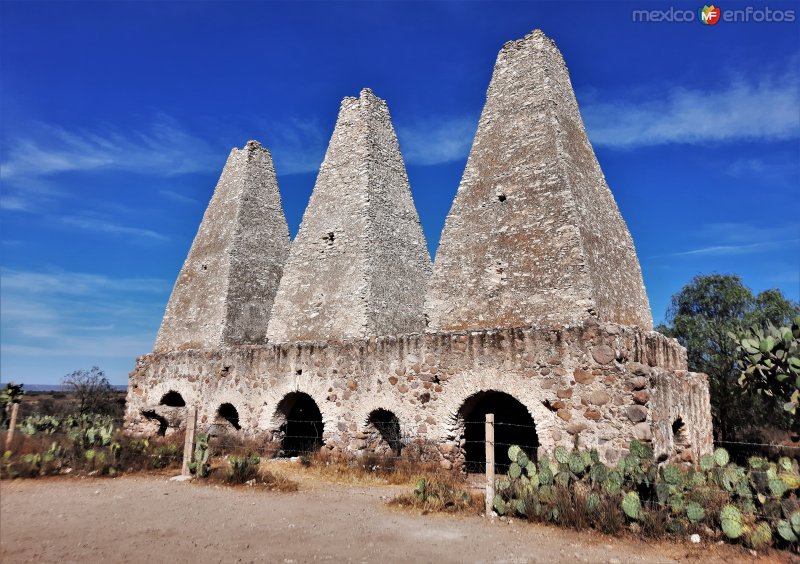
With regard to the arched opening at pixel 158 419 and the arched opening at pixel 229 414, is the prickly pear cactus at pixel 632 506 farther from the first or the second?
the arched opening at pixel 158 419

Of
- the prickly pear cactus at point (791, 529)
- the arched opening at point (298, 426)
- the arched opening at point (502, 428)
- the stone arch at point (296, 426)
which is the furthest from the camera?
the arched opening at point (298, 426)

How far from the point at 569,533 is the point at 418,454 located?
503 centimetres

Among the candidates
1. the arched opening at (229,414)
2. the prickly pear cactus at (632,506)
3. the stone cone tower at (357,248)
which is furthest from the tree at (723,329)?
the arched opening at (229,414)

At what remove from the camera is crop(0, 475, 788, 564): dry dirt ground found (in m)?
4.53

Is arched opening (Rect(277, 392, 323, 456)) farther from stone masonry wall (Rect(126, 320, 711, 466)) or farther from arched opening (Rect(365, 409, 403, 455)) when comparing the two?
arched opening (Rect(365, 409, 403, 455))

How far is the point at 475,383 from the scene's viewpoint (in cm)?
1136

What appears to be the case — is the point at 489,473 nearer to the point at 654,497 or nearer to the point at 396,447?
the point at 654,497

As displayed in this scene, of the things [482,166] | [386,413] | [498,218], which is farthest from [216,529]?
[482,166]

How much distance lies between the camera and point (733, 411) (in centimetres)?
1973

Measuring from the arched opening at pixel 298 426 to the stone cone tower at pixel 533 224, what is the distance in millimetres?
4831

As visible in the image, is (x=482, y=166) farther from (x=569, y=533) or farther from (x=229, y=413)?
(x=229, y=413)

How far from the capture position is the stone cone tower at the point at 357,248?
15.7 m

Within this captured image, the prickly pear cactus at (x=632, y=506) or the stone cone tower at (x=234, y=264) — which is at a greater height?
the stone cone tower at (x=234, y=264)

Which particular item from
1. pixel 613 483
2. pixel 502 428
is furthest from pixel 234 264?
pixel 613 483
